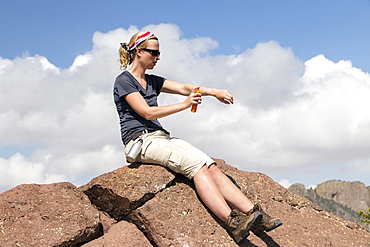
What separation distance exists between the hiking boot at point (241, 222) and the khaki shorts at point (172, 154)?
0.80 metres

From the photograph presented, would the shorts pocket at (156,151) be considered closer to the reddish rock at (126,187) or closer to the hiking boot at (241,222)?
the reddish rock at (126,187)

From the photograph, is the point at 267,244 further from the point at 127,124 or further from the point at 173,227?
the point at 127,124

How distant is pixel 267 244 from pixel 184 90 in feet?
8.46

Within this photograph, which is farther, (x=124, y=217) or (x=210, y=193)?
(x=124, y=217)

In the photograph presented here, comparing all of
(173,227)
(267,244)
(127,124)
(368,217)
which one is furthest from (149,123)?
(368,217)

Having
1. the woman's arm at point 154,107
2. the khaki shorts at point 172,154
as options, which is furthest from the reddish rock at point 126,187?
the woman's arm at point 154,107

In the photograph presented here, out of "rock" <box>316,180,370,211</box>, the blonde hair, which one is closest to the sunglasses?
the blonde hair

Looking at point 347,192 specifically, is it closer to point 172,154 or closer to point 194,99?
point 172,154

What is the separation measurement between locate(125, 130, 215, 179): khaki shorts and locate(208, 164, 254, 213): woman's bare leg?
174 mm

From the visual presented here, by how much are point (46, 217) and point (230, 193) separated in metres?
2.37

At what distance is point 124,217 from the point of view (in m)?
6.44

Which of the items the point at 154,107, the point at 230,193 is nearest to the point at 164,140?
the point at 154,107

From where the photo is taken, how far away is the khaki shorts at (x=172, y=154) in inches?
250

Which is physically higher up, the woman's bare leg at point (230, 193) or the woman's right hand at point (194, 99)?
the woman's right hand at point (194, 99)
